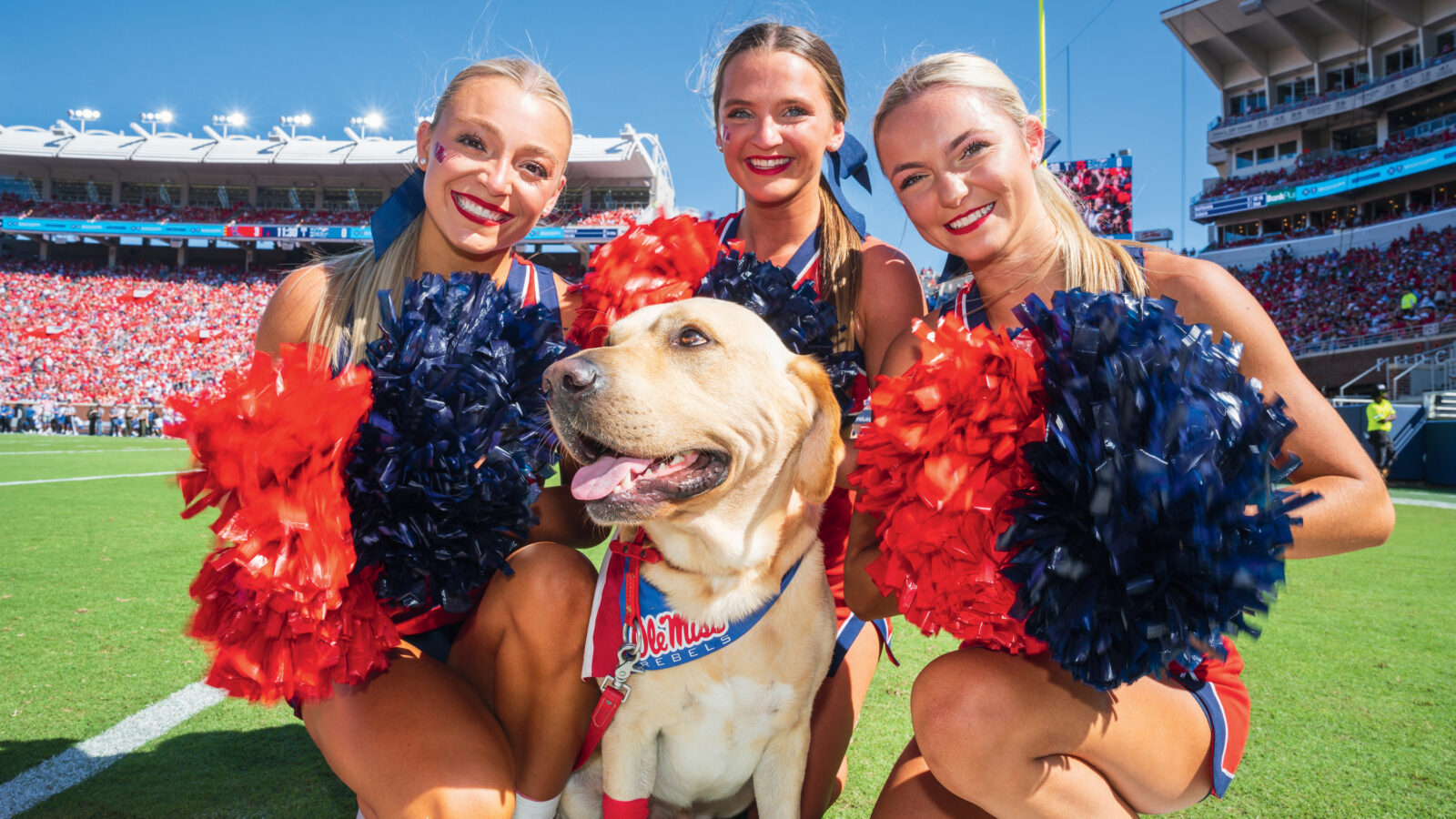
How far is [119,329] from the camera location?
3709cm

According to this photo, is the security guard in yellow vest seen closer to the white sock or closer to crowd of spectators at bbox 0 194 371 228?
the white sock

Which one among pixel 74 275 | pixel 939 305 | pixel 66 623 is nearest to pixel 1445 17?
pixel 939 305

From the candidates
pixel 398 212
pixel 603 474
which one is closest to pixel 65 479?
pixel 398 212

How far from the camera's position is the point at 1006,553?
6.03 ft

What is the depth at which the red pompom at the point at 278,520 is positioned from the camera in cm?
181

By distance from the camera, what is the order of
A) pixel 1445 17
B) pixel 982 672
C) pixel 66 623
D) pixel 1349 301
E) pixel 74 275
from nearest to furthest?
pixel 982 672
pixel 66 623
pixel 1349 301
pixel 1445 17
pixel 74 275

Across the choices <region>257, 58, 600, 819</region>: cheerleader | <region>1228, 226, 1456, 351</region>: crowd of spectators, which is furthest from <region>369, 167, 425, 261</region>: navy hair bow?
<region>1228, 226, 1456, 351</region>: crowd of spectators

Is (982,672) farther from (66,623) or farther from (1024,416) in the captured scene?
(66,623)

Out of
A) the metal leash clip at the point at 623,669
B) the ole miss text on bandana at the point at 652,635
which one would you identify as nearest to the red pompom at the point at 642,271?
the ole miss text on bandana at the point at 652,635

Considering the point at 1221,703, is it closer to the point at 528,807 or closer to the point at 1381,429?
the point at 528,807

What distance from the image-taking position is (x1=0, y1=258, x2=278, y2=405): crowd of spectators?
3309 centimetres

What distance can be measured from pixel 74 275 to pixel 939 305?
52691 mm

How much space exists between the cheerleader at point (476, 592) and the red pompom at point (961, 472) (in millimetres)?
1026

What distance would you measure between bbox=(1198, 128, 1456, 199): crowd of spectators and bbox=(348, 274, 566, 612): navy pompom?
45924mm
